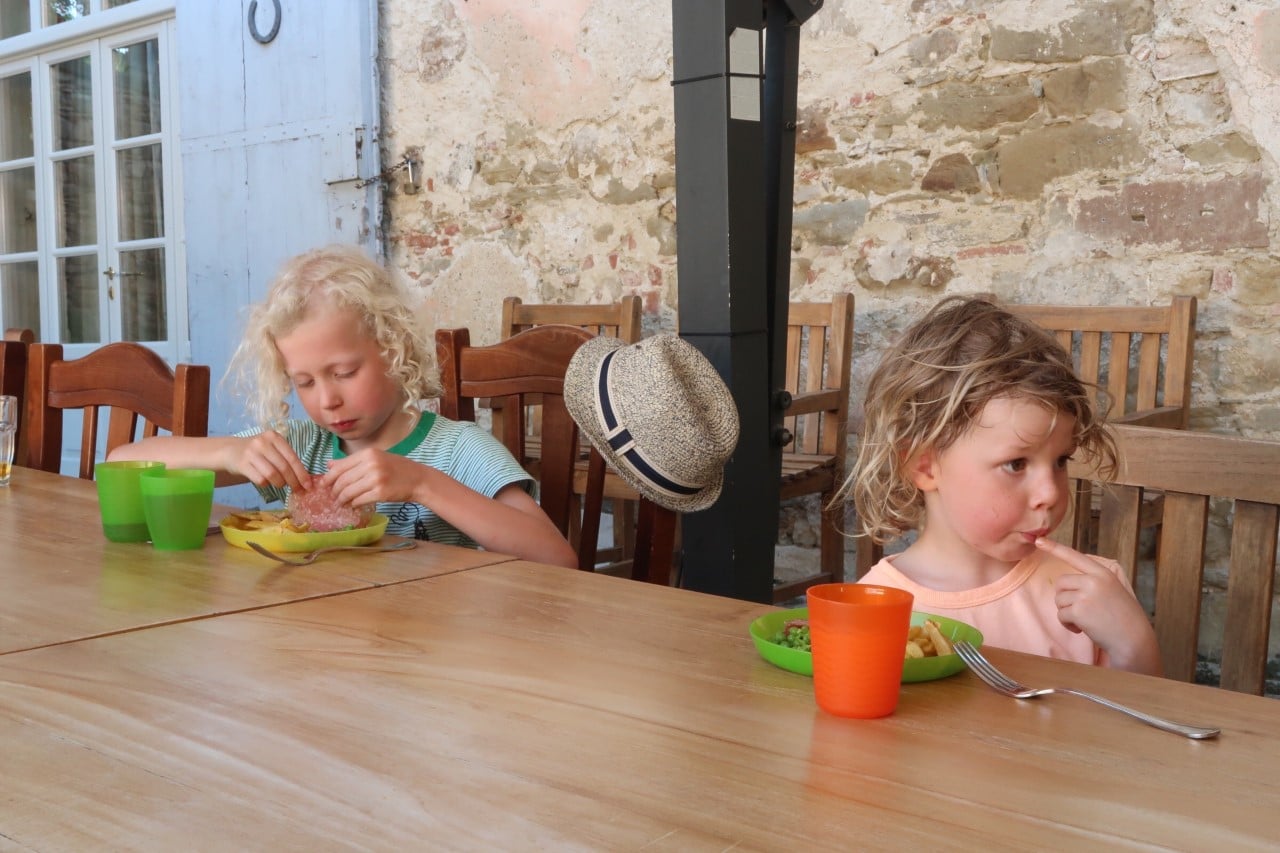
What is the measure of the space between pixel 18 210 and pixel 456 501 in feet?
17.1

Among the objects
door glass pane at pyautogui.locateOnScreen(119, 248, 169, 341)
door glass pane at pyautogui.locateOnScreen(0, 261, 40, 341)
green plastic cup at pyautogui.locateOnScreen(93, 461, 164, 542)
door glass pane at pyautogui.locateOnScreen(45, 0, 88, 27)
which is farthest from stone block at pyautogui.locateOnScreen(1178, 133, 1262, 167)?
→ door glass pane at pyautogui.locateOnScreen(0, 261, 40, 341)

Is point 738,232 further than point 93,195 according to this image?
No

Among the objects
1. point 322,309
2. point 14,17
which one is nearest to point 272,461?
point 322,309

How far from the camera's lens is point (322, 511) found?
4.32ft

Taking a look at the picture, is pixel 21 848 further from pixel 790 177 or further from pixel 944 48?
pixel 944 48

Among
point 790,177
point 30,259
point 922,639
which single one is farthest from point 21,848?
point 30,259

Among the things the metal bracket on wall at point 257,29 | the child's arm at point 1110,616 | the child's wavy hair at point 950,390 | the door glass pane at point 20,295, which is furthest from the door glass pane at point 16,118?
the child's arm at point 1110,616

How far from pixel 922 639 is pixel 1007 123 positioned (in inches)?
94.3

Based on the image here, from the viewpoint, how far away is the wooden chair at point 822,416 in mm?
2830

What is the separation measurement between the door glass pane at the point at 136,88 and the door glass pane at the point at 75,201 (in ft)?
1.03

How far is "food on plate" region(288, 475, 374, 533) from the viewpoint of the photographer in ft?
4.30

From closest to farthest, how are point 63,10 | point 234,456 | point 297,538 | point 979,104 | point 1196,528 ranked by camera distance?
point 1196,528 → point 297,538 → point 234,456 → point 979,104 → point 63,10

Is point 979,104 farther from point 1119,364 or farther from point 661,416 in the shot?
point 661,416

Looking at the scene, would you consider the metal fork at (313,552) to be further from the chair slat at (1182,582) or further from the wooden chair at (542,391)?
the chair slat at (1182,582)
